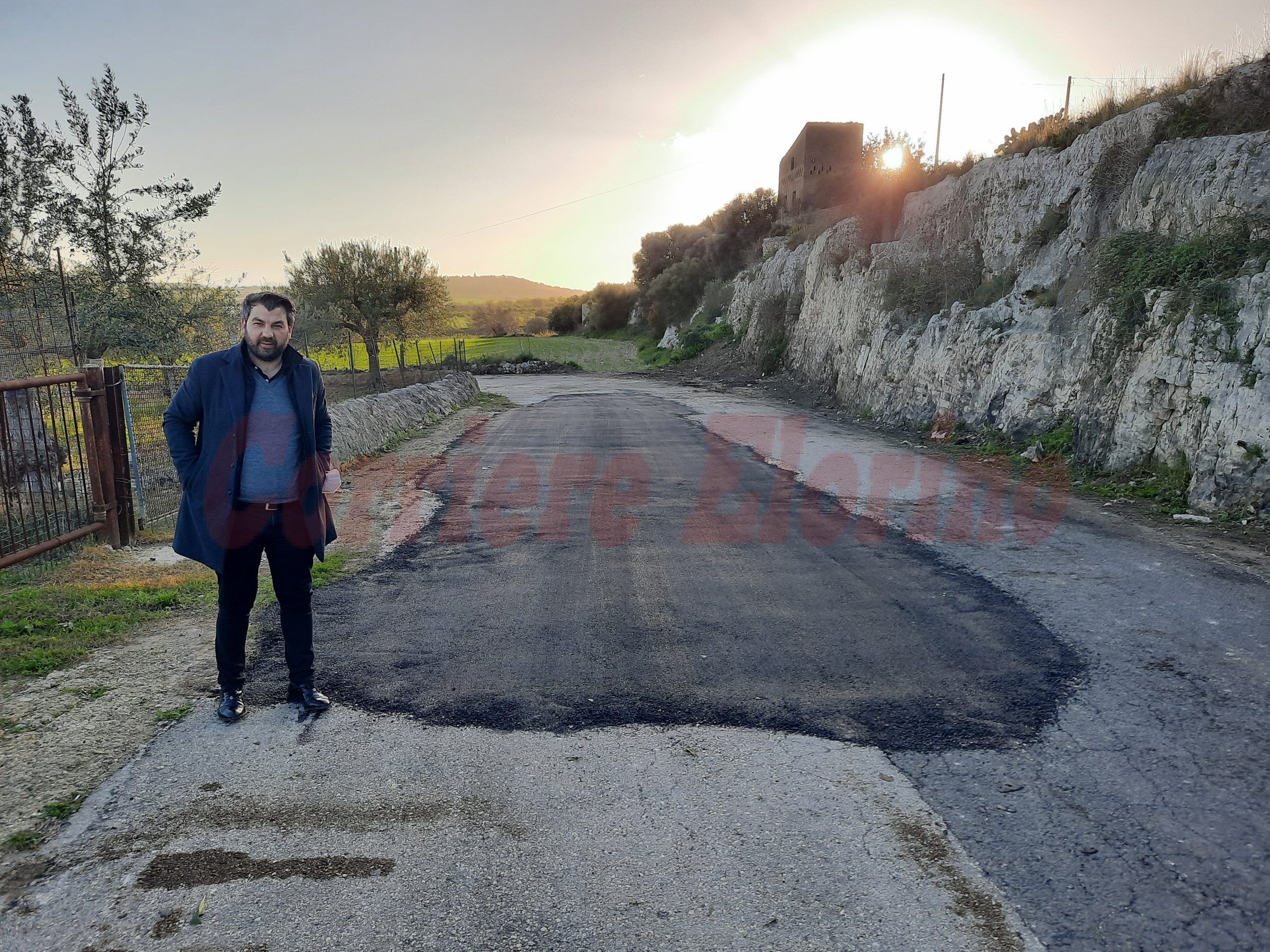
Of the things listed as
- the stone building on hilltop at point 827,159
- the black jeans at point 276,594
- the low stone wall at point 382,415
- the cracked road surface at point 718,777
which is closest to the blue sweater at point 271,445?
the black jeans at point 276,594

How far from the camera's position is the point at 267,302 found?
12.0ft

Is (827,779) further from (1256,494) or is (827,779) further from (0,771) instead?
(1256,494)

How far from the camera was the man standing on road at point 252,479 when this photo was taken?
3.64m

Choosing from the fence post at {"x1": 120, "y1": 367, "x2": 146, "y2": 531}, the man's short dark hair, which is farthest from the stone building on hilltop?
the man's short dark hair

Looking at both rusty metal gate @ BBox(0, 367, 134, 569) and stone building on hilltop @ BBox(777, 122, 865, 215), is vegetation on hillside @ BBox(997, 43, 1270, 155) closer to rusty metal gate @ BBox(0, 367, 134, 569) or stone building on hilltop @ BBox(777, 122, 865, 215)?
rusty metal gate @ BBox(0, 367, 134, 569)

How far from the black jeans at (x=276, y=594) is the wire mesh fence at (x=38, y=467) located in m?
3.16

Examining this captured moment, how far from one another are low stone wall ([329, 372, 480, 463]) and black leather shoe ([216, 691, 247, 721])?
5619 millimetres

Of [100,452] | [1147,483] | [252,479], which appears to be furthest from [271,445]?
[1147,483]

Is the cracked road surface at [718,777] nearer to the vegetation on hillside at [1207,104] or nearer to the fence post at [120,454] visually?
the fence post at [120,454]

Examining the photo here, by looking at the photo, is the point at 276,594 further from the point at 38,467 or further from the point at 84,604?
the point at 38,467

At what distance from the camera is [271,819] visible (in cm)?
296

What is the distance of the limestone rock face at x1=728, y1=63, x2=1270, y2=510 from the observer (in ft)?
27.6

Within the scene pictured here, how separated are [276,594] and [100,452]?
13.2ft

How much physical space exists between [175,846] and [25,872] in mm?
470
